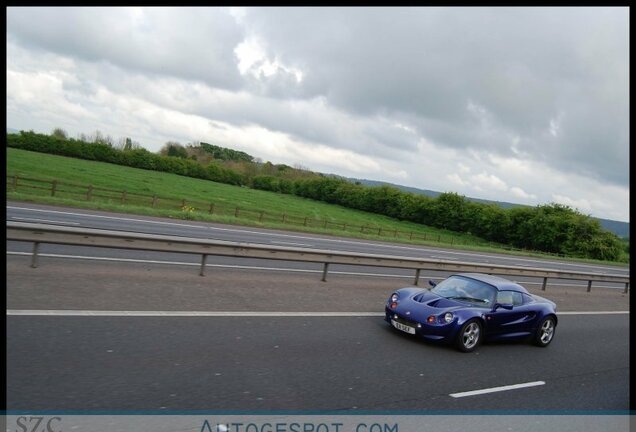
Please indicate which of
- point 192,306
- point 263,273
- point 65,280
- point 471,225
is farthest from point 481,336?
point 471,225

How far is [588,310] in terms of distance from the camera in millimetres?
15289

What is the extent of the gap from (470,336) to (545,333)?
2.24 m

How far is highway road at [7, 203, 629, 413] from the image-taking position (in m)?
5.29

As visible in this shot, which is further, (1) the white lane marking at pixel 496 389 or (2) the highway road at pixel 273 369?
(1) the white lane marking at pixel 496 389

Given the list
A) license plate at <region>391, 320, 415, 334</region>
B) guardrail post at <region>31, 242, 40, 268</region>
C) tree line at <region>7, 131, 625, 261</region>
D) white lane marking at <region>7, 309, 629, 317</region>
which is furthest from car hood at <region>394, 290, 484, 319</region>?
tree line at <region>7, 131, 625, 261</region>

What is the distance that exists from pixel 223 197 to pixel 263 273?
171ft

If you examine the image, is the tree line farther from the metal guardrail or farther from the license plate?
the license plate

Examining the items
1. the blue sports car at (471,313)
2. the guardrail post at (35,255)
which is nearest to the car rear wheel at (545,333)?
the blue sports car at (471,313)

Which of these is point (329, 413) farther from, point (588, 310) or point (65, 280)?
point (588, 310)

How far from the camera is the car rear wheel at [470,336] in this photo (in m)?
8.30

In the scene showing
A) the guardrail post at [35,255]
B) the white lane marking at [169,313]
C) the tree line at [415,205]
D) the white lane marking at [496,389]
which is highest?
the tree line at [415,205]

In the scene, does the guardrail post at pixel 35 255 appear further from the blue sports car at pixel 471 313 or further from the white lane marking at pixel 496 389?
the white lane marking at pixel 496 389

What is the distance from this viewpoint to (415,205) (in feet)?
266

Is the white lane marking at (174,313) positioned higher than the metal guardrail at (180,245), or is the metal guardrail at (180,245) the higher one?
the metal guardrail at (180,245)
